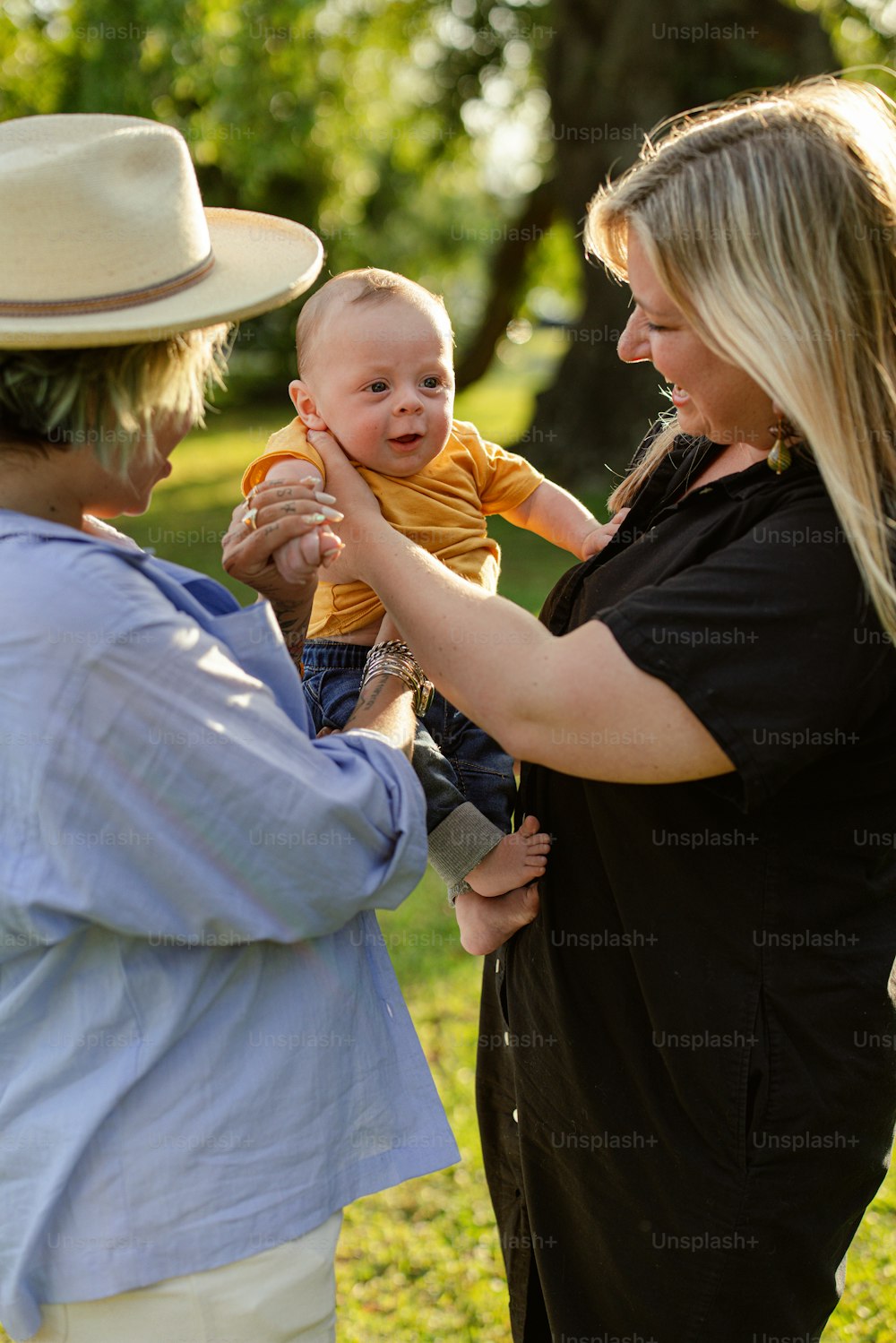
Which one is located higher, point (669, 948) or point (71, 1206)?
point (669, 948)

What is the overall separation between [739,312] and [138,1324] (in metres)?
1.60

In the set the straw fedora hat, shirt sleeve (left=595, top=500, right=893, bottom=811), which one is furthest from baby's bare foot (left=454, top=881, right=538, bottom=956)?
the straw fedora hat

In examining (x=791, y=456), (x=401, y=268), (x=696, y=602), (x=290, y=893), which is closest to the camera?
(x=290, y=893)

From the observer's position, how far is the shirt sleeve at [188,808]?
151cm

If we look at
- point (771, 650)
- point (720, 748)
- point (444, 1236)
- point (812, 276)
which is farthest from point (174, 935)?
point (444, 1236)

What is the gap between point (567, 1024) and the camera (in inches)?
86.3

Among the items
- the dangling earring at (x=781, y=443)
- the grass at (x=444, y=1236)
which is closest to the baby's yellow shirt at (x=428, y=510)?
the dangling earring at (x=781, y=443)

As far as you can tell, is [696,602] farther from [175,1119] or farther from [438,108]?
[438,108]

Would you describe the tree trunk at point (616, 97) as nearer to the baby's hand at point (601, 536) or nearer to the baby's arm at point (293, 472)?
the baby's hand at point (601, 536)

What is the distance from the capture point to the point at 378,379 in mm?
2287

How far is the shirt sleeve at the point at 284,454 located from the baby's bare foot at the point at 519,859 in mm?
707

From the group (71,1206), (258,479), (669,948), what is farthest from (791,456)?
(71,1206)

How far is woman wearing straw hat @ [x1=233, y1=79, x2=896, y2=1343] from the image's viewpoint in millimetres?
1735

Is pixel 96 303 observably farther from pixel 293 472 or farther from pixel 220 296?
pixel 293 472
